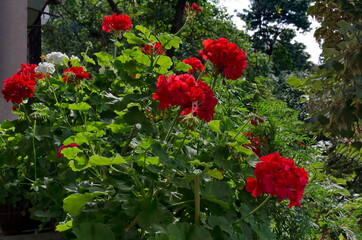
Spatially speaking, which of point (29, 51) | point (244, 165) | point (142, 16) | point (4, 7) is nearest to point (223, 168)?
point (244, 165)

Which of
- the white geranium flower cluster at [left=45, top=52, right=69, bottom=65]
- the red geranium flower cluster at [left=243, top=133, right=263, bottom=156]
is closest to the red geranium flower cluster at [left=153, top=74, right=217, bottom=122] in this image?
the red geranium flower cluster at [left=243, top=133, right=263, bottom=156]

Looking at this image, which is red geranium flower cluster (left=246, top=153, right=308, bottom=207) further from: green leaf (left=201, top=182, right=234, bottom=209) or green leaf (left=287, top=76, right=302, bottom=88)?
green leaf (left=287, top=76, right=302, bottom=88)

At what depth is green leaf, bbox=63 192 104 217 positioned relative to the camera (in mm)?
1652

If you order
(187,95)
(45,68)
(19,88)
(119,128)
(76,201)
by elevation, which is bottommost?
→ (76,201)

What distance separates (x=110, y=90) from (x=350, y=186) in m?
2.75

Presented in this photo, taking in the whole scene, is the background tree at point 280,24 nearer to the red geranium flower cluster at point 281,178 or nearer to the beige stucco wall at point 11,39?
the beige stucco wall at point 11,39

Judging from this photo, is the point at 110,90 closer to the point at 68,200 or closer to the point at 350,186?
the point at 68,200

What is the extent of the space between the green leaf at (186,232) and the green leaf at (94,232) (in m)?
0.21

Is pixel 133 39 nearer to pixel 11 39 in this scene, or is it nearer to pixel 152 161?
pixel 152 161

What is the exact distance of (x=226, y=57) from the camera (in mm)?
1888

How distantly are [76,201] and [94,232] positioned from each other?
5.3 inches

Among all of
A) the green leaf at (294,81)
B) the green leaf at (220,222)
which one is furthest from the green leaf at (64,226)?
the green leaf at (294,81)

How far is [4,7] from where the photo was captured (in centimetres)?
498

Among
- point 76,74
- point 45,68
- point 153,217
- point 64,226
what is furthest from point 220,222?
point 45,68
